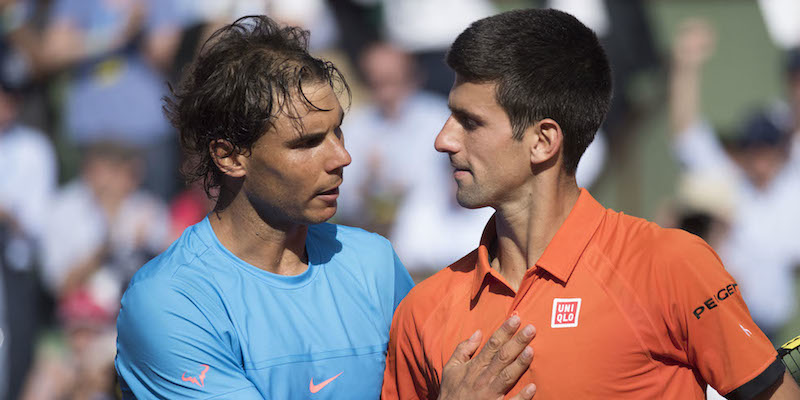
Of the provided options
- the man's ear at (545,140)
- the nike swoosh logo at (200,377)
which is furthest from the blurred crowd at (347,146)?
the nike swoosh logo at (200,377)

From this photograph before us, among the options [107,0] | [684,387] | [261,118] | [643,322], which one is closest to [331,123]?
[261,118]

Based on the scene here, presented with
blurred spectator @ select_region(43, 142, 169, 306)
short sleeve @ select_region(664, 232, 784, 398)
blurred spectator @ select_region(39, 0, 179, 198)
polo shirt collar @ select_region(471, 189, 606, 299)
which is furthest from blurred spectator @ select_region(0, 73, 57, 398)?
short sleeve @ select_region(664, 232, 784, 398)

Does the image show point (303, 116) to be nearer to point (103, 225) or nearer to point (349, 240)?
point (349, 240)

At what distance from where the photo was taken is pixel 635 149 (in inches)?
251

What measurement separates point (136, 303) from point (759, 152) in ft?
16.4

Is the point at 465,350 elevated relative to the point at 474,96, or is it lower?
lower

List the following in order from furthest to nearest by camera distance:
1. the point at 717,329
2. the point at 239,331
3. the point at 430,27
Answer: the point at 430,27 → the point at 239,331 → the point at 717,329

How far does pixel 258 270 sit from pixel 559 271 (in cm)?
101

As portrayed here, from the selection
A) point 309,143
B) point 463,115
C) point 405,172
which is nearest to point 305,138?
point 309,143

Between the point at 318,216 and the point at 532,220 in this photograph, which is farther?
the point at 318,216

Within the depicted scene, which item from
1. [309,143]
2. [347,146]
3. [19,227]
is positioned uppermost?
[309,143]

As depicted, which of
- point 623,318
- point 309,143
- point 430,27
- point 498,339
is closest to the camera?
point 623,318

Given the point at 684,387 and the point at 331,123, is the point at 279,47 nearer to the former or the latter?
the point at 331,123

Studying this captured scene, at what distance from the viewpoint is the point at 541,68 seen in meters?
2.54
